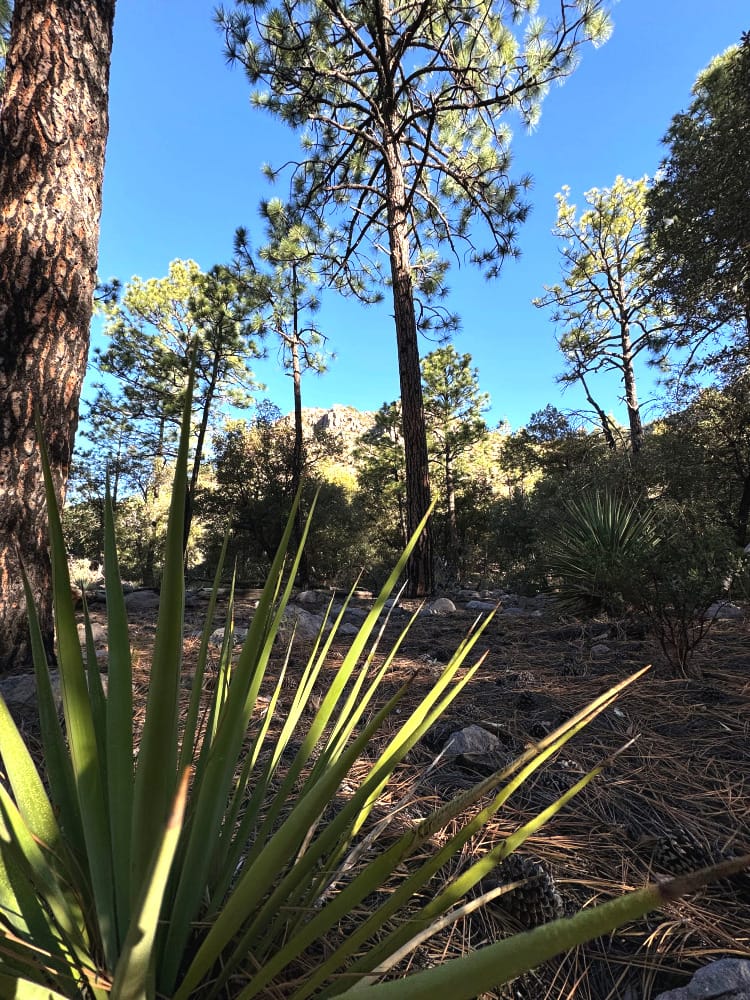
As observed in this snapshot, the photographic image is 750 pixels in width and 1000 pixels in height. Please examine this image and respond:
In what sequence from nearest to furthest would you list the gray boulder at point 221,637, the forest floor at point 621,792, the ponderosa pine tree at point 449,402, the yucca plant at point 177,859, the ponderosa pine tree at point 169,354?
the yucca plant at point 177,859 < the forest floor at point 621,792 < the gray boulder at point 221,637 < the ponderosa pine tree at point 169,354 < the ponderosa pine tree at point 449,402

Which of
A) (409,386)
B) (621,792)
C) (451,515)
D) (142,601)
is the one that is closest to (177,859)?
(621,792)

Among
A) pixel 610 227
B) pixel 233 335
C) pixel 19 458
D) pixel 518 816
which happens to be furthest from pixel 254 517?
pixel 610 227

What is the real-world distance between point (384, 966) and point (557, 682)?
1.88 metres

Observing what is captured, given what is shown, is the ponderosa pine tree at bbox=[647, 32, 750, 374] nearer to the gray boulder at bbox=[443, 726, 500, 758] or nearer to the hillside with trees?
the hillside with trees

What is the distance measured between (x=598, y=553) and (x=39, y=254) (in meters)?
A: 4.25

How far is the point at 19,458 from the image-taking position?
2.47m

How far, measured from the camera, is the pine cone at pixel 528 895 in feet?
2.87

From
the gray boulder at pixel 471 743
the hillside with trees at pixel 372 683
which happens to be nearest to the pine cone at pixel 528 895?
the hillside with trees at pixel 372 683

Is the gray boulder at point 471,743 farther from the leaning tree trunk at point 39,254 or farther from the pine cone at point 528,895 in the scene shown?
the leaning tree trunk at point 39,254

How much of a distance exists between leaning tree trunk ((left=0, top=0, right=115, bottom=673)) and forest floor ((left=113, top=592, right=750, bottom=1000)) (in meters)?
0.91

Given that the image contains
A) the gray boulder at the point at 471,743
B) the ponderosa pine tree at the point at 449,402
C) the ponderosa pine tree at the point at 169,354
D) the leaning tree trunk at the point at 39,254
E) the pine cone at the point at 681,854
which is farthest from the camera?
the ponderosa pine tree at the point at 449,402

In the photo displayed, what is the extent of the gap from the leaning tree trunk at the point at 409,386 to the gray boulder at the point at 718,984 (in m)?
4.81

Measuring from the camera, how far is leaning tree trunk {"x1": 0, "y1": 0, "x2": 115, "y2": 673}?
8.09ft

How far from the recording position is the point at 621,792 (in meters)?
1.29
